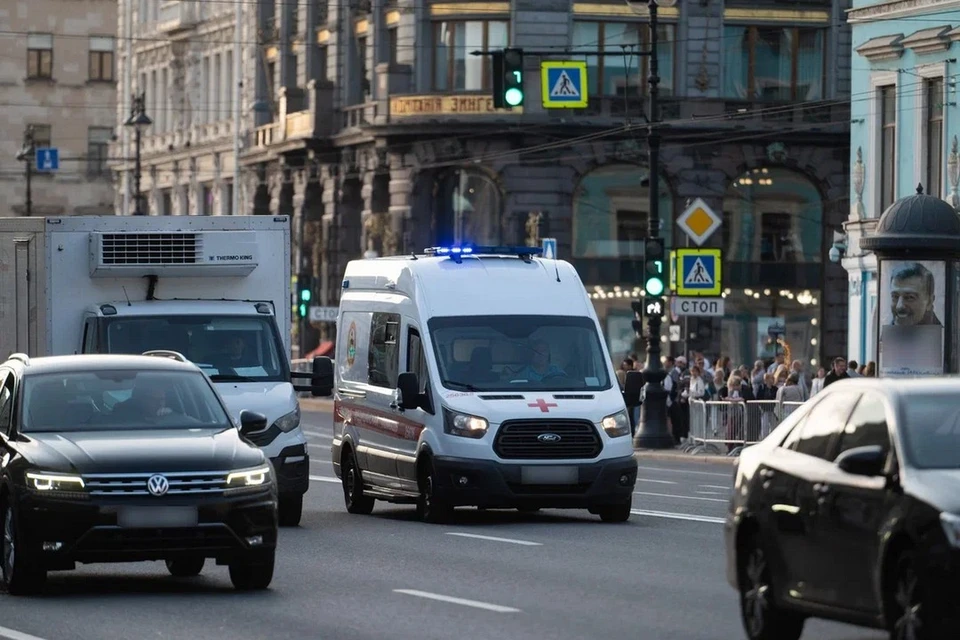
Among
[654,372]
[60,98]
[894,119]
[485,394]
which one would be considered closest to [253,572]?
[485,394]

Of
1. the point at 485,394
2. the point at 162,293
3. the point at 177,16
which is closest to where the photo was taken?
the point at 485,394

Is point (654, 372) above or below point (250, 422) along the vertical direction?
below

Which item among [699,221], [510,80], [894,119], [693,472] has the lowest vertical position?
[693,472]

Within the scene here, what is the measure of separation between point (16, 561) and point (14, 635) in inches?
79.6

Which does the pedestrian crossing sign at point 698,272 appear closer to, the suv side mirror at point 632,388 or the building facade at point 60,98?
the suv side mirror at point 632,388

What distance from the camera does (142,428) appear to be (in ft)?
53.8

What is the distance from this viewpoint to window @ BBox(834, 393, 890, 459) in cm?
1176

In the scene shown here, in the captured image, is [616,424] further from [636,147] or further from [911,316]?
[636,147]

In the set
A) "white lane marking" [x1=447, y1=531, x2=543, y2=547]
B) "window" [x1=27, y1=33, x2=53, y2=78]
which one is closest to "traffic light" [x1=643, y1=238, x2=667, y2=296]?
"white lane marking" [x1=447, y1=531, x2=543, y2=547]

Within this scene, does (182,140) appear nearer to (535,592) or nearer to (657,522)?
(657,522)

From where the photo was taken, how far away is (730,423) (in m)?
39.2

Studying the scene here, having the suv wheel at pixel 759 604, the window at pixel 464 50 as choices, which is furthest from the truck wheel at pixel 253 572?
the window at pixel 464 50

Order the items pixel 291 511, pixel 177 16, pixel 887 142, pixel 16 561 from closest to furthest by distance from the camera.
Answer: pixel 16 561 < pixel 291 511 < pixel 887 142 < pixel 177 16

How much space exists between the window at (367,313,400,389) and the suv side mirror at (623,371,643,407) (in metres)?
2.25
